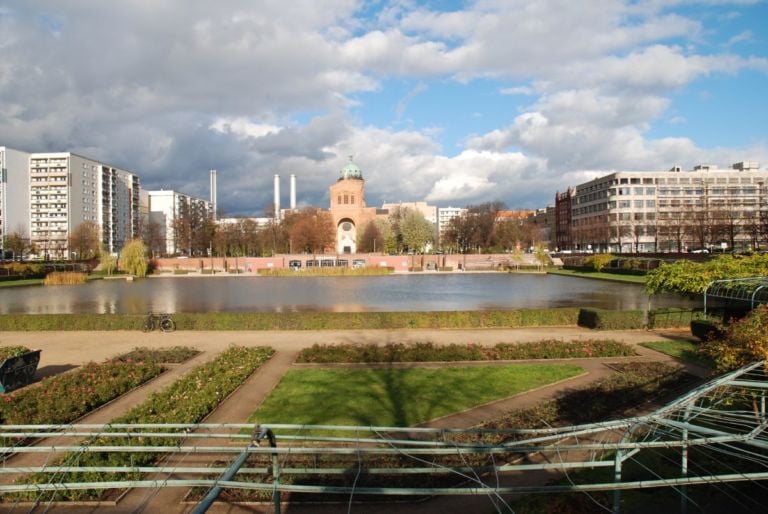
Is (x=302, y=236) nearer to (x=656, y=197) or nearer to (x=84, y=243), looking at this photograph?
(x=84, y=243)

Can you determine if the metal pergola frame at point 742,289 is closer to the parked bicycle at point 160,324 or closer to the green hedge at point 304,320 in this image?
the green hedge at point 304,320

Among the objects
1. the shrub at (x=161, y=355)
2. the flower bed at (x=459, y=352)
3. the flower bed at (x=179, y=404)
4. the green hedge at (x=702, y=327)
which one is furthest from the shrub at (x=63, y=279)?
the green hedge at (x=702, y=327)

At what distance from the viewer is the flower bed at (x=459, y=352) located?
15773 millimetres

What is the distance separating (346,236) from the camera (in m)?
102

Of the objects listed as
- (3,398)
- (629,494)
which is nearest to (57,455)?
(3,398)

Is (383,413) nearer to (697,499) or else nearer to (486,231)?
(697,499)

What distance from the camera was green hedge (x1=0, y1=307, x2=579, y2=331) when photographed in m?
22.3

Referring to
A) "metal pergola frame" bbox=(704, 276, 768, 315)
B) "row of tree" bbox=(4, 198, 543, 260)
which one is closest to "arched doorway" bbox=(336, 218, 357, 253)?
"row of tree" bbox=(4, 198, 543, 260)

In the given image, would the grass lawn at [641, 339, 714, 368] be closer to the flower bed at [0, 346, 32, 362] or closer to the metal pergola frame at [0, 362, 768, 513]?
the metal pergola frame at [0, 362, 768, 513]

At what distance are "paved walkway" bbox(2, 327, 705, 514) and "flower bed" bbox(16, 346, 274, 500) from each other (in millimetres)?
253

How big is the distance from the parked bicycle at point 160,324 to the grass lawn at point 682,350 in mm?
18658

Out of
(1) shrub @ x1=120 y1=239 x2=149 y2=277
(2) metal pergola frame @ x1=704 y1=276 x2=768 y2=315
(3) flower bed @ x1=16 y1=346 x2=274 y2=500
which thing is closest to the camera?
(3) flower bed @ x1=16 y1=346 x2=274 y2=500

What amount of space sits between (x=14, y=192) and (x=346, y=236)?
6617cm

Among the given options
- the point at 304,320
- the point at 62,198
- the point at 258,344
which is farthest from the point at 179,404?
the point at 62,198
